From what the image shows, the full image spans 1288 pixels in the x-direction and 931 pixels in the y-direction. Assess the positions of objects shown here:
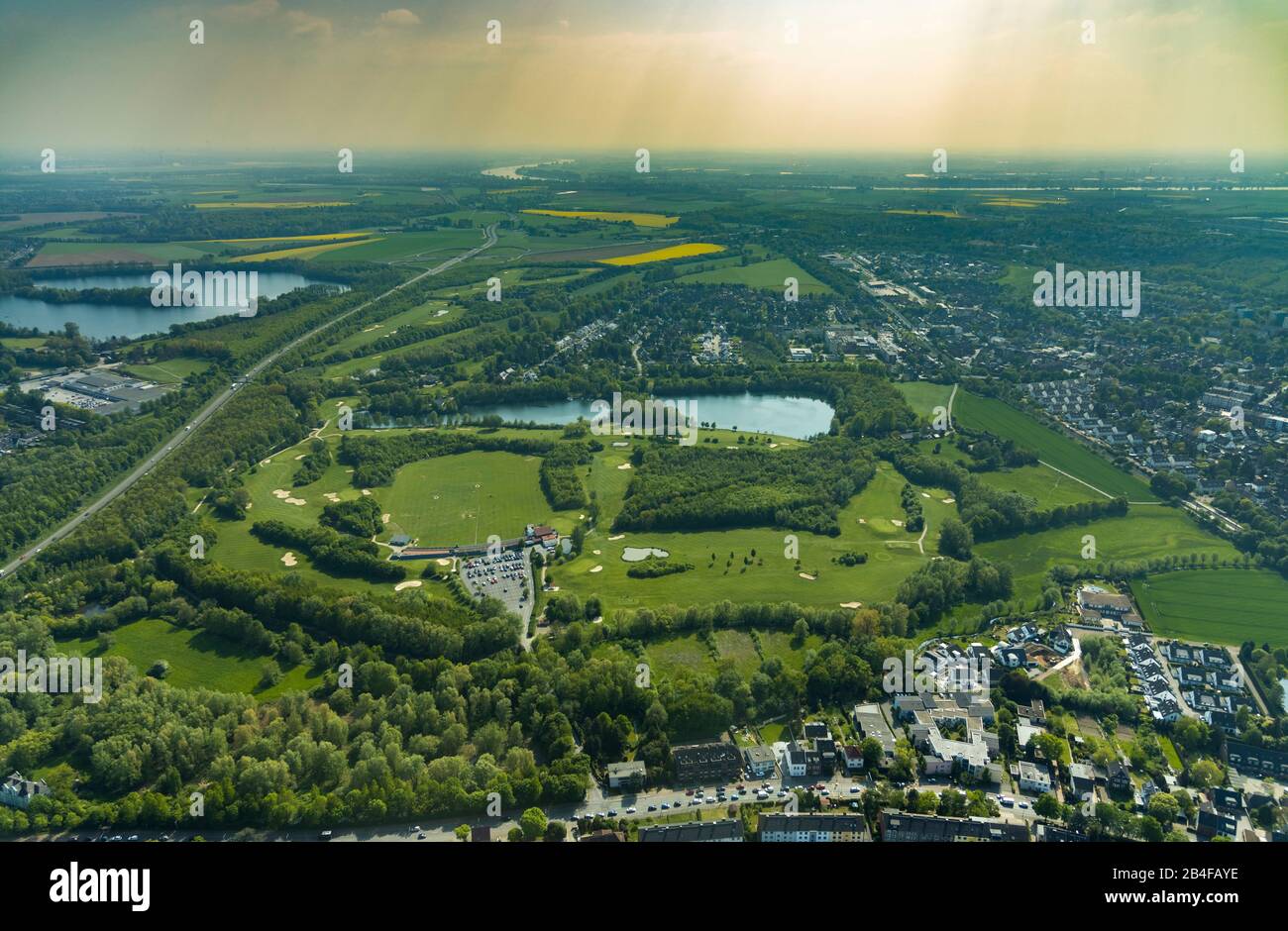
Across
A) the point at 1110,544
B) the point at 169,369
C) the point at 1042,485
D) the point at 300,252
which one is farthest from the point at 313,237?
the point at 1110,544

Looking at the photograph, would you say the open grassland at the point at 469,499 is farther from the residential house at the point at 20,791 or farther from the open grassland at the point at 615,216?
the open grassland at the point at 615,216

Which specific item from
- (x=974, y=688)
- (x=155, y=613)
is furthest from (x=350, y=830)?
(x=974, y=688)

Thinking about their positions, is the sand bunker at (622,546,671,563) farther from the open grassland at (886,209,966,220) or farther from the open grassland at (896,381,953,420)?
the open grassland at (886,209,966,220)

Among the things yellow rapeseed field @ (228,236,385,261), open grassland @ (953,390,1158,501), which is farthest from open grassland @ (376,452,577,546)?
yellow rapeseed field @ (228,236,385,261)

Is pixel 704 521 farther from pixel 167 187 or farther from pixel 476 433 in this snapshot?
pixel 167 187

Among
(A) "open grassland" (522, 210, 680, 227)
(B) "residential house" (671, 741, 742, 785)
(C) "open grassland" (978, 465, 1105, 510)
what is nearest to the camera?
(B) "residential house" (671, 741, 742, 785)

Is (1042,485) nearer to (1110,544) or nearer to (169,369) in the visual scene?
(1110,544)
